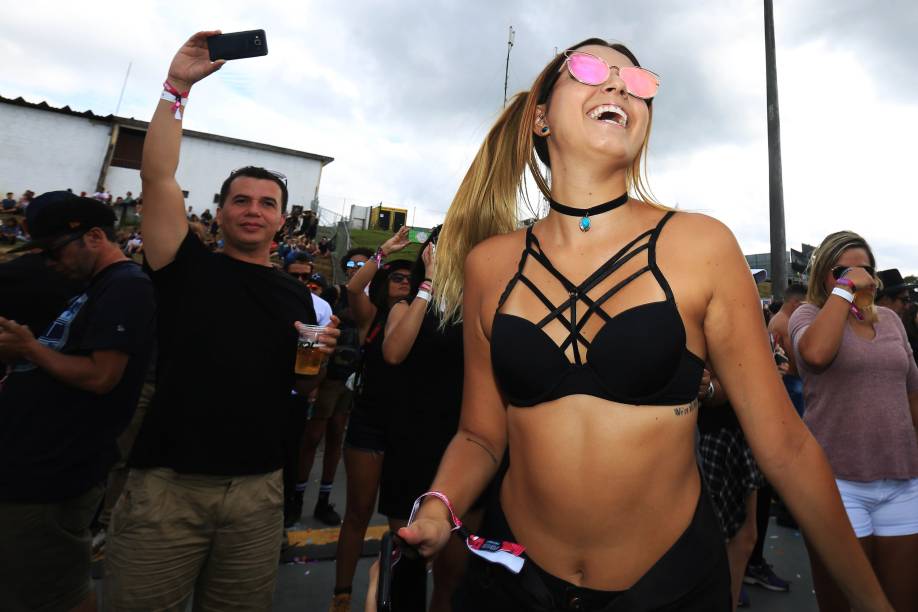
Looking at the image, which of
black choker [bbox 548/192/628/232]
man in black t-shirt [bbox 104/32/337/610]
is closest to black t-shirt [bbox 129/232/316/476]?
man in black t-shirt [bbox 104/32/337/610]

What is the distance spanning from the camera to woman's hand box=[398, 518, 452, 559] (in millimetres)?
1313

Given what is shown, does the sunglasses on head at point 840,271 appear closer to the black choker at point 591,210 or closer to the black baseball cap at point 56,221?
the black choker at point 591,210

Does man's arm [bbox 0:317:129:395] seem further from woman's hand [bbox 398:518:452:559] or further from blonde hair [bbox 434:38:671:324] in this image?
woman's hand [bbox 398:518:452:559]

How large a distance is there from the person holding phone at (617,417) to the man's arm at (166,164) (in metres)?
1.72

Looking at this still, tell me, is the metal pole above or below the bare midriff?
above

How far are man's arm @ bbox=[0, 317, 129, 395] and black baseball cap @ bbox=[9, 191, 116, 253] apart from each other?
62cm

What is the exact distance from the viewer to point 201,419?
2.56 m

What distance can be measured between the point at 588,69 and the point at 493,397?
118cm

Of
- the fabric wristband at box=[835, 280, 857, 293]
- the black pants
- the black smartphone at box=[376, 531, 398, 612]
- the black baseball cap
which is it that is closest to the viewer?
the black smartphone at box=[376, 531, 398, 612]

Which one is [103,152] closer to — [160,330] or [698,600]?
[160,330]

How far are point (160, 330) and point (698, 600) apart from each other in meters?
2.56

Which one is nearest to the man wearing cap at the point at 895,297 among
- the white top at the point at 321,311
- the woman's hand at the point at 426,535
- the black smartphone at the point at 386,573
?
the white top at the point at 321,311

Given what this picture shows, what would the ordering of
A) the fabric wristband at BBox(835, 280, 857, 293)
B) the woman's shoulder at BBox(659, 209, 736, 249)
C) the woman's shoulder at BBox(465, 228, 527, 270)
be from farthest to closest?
the fabric wristband at BBox(835, 280, 857, 293) < the woman's shoulder at BBox(465, 228, 527, 270) < the woman's shoulder at BBox(659, 209, 736, 249)

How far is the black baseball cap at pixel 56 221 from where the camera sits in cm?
291
